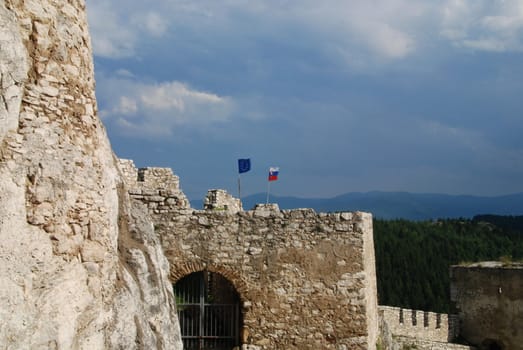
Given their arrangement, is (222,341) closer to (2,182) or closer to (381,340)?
(381,340)

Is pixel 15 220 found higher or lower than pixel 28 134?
lower

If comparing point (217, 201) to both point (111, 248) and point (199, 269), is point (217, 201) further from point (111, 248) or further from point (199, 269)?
point (111, 248)

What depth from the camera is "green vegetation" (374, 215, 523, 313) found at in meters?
46.5

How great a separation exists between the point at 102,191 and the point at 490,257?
51071mm

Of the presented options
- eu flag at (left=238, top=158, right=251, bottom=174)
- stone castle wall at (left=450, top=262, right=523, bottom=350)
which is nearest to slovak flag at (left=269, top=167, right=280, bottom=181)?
eu flag at (left=238, top=158, right=251, bottom=174)

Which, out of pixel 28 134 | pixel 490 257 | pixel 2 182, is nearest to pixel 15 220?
pixel 2 182

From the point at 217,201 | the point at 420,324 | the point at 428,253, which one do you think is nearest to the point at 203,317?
the point at 217,201

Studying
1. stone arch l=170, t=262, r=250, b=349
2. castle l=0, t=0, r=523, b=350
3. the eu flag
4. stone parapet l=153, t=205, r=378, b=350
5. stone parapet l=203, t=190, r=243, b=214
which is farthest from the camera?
the eu flag

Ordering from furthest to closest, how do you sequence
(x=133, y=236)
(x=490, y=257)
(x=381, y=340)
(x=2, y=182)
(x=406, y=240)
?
(x=406, y=240) → (x=490, y=257) → (x=381, y=340) → (x=133, y=236) → (x=2, y=182)

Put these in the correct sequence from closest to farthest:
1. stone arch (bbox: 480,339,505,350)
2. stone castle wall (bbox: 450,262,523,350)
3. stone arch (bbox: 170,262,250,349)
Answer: stone arch (bbox: 170,262,250,349)
stone castle wall (bbox: 450,262,523,350)
stone arch (bbox: 480,339,505,350)

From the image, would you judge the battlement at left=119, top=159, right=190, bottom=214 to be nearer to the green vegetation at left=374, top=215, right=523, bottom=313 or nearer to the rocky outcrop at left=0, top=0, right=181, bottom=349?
the rocky outcrop at left=0, top=0, right=181, bottom=349

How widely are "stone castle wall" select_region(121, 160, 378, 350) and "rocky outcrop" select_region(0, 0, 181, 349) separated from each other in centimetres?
609

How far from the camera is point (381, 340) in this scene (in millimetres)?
14992

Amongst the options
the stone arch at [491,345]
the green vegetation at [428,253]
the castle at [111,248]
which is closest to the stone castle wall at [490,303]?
the stone arch at [491,345]
